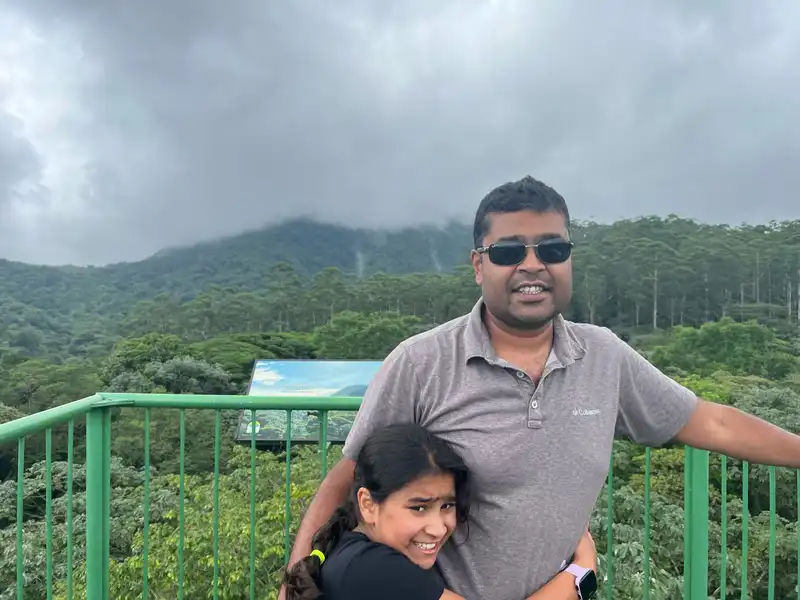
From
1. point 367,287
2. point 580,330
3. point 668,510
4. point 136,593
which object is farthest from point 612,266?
point 580,330

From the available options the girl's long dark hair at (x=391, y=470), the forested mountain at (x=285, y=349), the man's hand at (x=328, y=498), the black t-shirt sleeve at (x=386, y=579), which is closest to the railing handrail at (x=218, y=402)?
the forested mountain at (x=285, y=349)

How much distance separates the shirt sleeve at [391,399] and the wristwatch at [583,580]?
15.1 inches

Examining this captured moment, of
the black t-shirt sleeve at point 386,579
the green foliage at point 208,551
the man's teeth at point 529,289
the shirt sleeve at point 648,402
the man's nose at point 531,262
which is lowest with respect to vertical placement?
the green foliage at point 208,551

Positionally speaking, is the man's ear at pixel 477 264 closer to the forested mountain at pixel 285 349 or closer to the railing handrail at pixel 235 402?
the forested mountain at pixel 285 349

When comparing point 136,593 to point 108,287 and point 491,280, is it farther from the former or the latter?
point 108,287

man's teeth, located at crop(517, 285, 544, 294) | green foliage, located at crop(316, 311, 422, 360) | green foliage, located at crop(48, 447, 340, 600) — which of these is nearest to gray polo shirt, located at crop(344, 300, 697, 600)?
man's teeth, located at crop(517, 285, 544, 294)

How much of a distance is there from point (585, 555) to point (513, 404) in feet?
1.06

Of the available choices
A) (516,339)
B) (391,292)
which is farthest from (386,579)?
(391,292)

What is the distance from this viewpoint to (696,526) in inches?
63.2

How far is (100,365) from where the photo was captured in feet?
90.6

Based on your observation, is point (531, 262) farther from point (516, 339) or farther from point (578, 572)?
point (578, 572)

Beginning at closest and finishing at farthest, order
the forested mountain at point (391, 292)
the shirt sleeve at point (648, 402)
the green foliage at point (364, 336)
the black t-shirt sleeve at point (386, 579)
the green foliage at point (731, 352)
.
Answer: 1. the black t-shirt sleeve at point (386, 579)
2. the shirt sleeve at point (648, 402)
3. the green foliage at point (731, 352)
4. the green foliage at point (364, 336)
5. the forested mountain at point (391, 292)

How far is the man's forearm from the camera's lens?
115 cm

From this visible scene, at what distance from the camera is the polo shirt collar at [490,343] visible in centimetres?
112
